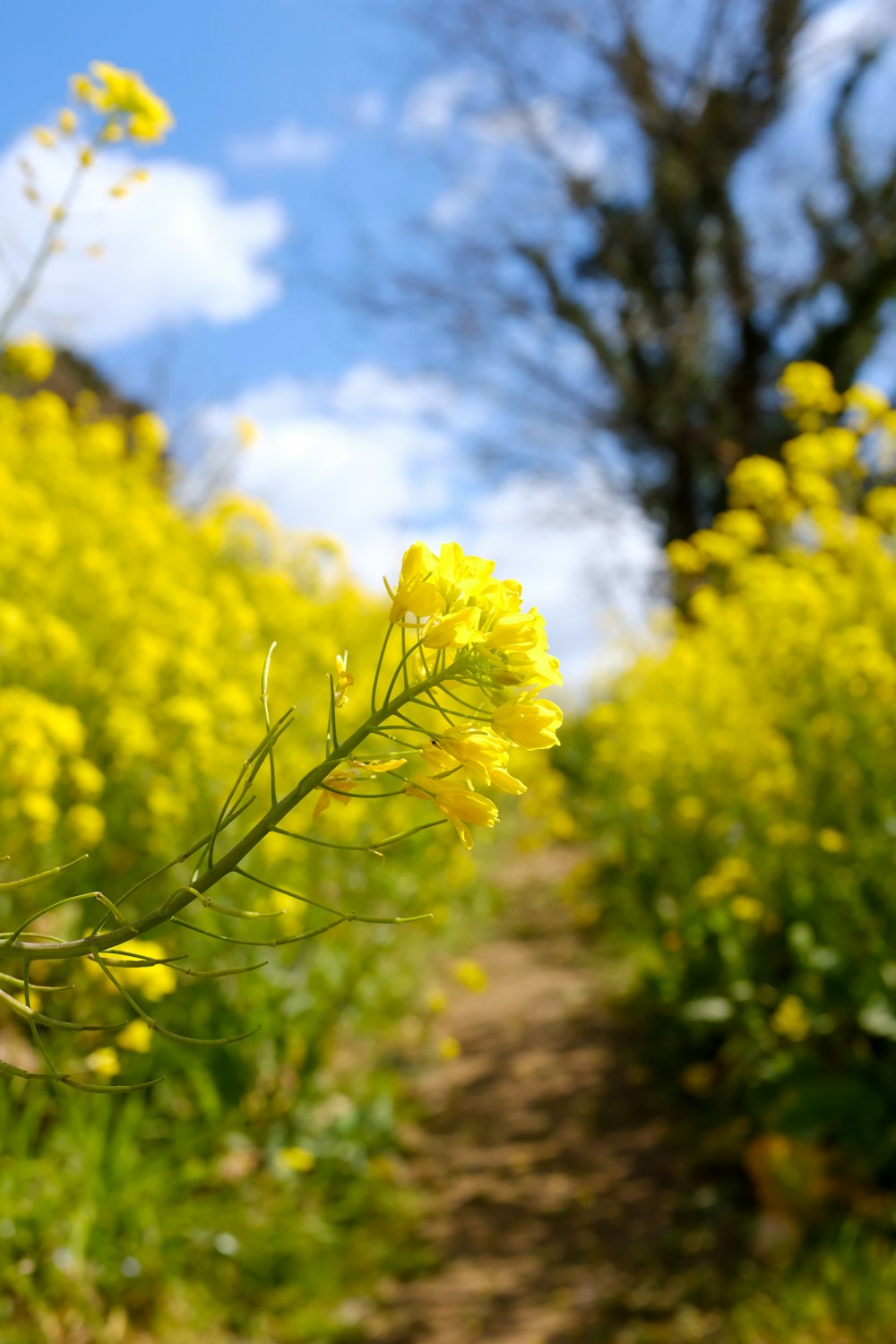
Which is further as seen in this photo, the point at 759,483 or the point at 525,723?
the point at 759,483

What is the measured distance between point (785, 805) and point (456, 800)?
9.86 ft

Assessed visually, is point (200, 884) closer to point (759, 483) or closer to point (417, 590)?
point (417, 590)

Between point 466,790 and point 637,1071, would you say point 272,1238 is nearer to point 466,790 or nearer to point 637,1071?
point 637,1071

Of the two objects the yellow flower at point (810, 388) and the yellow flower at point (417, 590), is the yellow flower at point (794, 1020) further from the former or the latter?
the yellow flower at point (417, 590)

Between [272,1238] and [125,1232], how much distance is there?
1.51ft

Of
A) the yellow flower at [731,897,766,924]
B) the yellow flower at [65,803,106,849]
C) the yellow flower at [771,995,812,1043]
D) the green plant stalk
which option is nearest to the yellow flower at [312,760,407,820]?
the green plant stalk

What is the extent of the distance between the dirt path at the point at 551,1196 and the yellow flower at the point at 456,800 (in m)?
2.46

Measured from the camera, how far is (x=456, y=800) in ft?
2.78

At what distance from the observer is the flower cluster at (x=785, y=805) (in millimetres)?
3258

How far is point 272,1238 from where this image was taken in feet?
9.38

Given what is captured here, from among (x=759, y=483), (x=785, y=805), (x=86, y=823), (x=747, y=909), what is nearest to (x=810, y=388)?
(x=759, y=483)

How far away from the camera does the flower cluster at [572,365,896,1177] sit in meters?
3.26

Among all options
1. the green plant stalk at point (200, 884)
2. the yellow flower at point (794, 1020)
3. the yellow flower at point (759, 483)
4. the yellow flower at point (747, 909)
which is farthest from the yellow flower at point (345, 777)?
the yellow flower at point (759, 483)

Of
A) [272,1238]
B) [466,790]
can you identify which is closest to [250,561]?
[272,1238]
